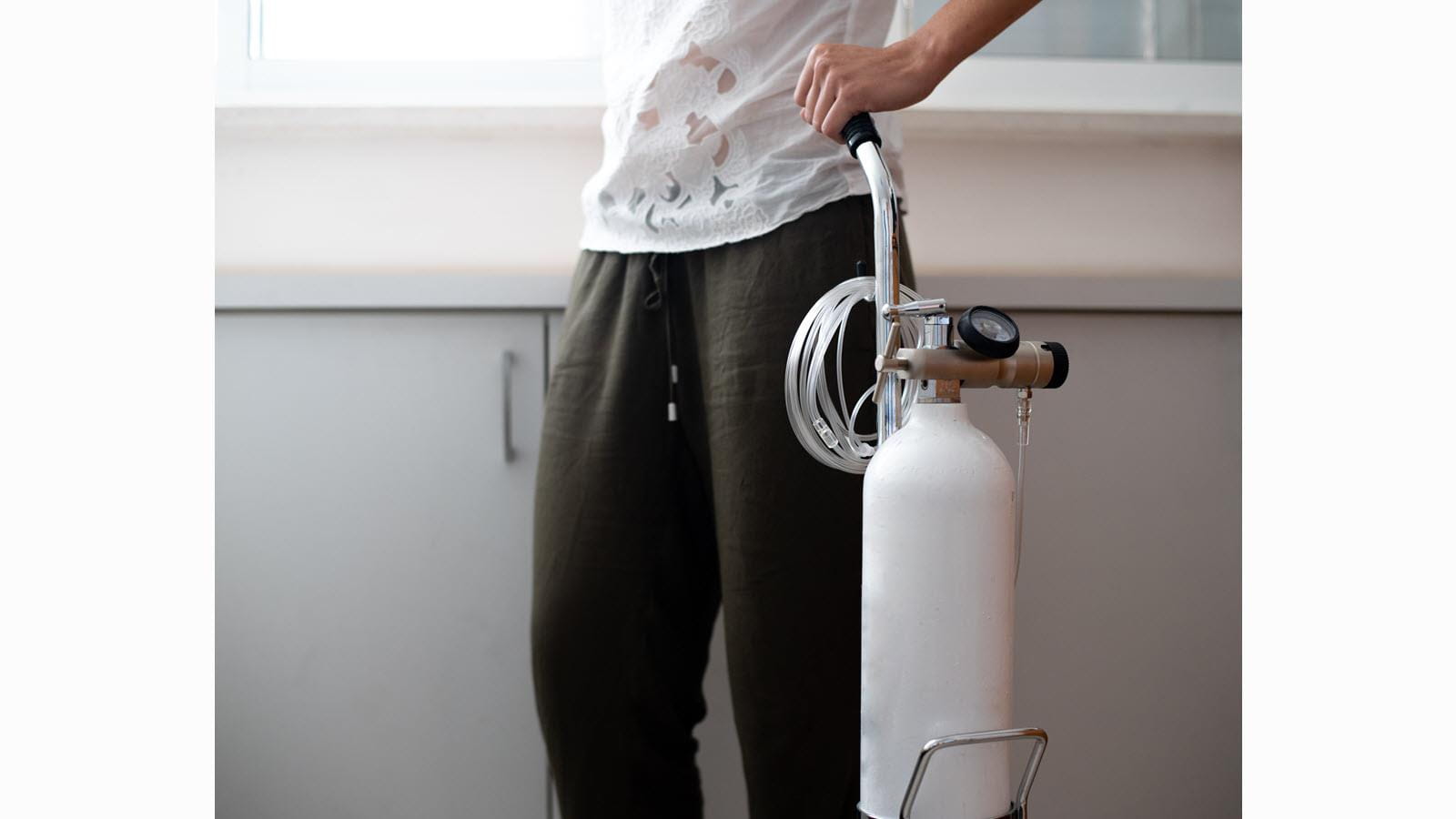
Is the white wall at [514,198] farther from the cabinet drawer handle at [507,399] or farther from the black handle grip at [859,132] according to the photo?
the black handle grip at [859,132]

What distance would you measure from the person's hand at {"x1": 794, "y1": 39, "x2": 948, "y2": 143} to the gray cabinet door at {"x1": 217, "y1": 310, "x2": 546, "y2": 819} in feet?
2.11

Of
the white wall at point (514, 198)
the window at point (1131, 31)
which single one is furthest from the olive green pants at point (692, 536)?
the window at point (1131, 31)

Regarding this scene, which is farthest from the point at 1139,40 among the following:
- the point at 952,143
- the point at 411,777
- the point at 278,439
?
the point at 411,777

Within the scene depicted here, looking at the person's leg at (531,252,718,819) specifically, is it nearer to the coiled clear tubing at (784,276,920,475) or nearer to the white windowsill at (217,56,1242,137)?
the coiled clear tubing at (784,276,920,475)

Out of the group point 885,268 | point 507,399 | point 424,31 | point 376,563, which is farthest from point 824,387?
point 424,31

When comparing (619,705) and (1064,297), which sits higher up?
(1064,297)

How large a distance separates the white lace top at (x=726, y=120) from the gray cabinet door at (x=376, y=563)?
403 millimetres

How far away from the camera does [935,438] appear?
53 centimetres

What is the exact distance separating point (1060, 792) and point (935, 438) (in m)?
0.95

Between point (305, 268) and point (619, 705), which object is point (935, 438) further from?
point (305, 268)

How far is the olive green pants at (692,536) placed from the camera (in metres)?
0.83

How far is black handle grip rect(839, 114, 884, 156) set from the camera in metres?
0.64

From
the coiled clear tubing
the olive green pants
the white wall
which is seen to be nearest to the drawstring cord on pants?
the olive green pants

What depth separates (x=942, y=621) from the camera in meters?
0.51
